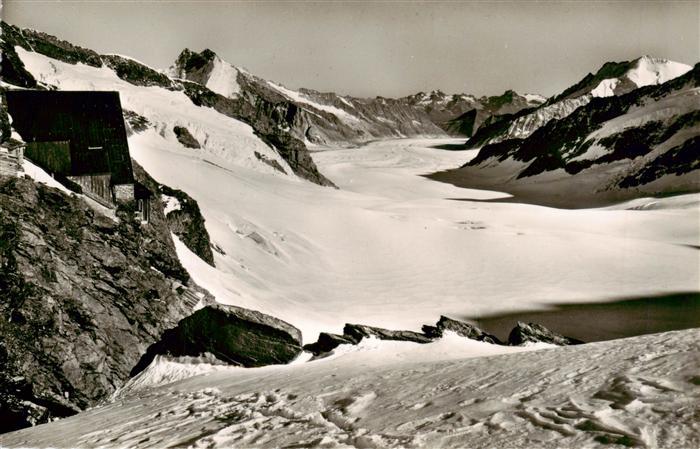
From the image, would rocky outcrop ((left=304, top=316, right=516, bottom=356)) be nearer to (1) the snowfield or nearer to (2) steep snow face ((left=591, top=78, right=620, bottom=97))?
(1) the snowfield

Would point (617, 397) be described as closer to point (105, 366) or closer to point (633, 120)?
point (105, 366)

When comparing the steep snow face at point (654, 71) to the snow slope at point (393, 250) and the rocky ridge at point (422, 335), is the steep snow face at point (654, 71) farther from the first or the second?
the rocky ridge at point (422, 335)

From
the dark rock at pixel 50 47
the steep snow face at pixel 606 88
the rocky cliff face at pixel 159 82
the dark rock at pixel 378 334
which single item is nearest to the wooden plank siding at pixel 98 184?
the dark rock at pixel 378 334

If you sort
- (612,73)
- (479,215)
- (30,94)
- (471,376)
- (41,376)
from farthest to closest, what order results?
1. (612,73)
2. (479,215)
3. (30,94)
4. (41,376)
5. (471,376)

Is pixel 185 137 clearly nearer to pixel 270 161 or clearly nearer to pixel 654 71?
pixel 270 161

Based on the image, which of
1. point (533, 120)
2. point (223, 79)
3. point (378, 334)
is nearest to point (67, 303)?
point (378, 334)

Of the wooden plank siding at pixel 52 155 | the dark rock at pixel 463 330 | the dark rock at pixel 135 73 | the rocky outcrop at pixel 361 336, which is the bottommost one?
the dark rock at pixel 463 330

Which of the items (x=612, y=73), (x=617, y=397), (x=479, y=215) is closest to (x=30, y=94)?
(x=617, y=397)
